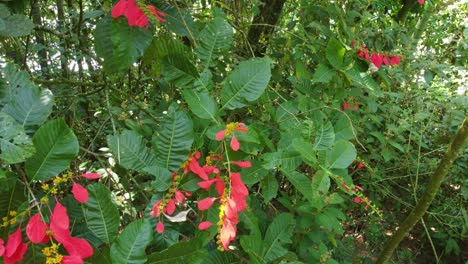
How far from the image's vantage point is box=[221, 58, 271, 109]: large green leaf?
1059 mm

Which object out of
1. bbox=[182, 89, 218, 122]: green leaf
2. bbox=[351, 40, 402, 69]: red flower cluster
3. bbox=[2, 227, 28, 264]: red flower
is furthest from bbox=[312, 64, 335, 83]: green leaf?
bbox=[2, 227, 28, 264]: red flower

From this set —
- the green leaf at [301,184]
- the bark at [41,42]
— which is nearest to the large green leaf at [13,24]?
the green leaf at [301,184]

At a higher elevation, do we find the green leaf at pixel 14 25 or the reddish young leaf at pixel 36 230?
the green leaf at pixel 14 25

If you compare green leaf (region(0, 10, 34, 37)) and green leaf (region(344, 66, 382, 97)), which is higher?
green leaf (region(0, 10, 34, 37))

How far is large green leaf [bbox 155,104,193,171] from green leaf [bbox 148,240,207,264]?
0.65 feet

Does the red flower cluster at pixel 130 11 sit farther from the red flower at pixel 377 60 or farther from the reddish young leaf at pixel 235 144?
the red flower at pixel 377 60

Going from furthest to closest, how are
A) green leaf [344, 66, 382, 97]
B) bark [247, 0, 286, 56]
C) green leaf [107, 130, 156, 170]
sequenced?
1. bark [247, 0, 286, 56]
2. green leaf [344, 66, 382, 97]
3. green leaf [107, 130, 156, 170]

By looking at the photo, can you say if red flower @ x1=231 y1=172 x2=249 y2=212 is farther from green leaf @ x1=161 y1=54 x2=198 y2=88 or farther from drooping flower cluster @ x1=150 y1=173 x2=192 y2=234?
green leaf @ x1=161 y1=54 x2=198 y2=88

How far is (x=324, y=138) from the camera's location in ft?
3.58

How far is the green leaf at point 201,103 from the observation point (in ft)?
3.38

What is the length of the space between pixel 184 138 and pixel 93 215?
0.28 meters

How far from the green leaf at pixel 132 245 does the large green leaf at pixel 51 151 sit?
0.20 m

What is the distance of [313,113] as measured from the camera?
1.42 meters

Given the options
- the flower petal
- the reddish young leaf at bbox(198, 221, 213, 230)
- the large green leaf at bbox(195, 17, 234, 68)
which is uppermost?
the large green leaf at bbox(195, 17, 234, 68)
